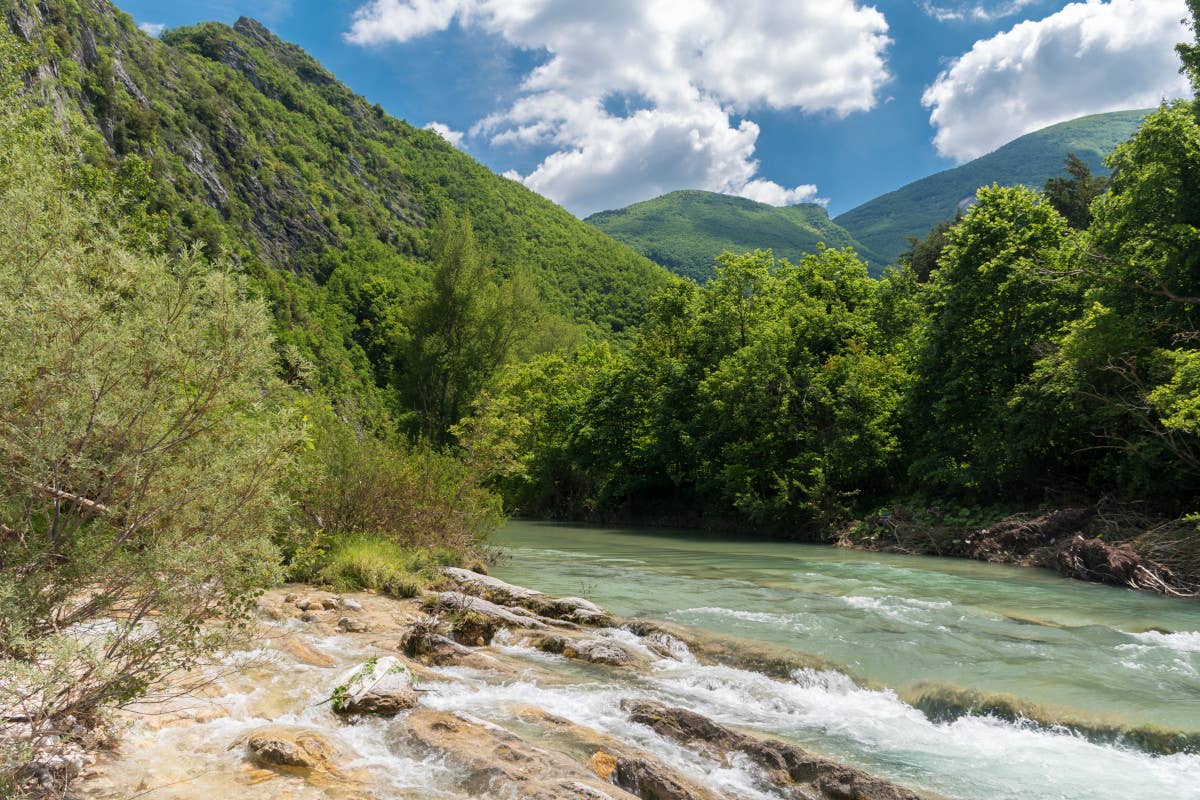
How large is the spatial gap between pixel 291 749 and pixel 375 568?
7481 mm

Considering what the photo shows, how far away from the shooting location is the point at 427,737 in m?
5.70

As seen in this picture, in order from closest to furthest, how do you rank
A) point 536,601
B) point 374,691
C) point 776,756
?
point 776,756 < point 374,691 < point 536,601

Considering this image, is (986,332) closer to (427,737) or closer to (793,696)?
(793,696)

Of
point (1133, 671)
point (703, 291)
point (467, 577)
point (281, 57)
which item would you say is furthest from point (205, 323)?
point (281, 57)

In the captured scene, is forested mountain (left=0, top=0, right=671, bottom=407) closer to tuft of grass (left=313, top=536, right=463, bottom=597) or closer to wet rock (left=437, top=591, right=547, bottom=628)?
tuft of grass (left=313, top=536, right=463, bottom=597)

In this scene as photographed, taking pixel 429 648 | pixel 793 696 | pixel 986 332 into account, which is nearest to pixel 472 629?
pixel 429 648

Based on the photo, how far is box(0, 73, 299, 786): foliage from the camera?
12.2ft

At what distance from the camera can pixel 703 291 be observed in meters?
37.9

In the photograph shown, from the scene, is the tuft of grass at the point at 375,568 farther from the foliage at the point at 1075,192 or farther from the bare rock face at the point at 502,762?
the foliage at the point at 1075,192

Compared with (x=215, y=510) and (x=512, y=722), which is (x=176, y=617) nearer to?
(x=215, y=510)

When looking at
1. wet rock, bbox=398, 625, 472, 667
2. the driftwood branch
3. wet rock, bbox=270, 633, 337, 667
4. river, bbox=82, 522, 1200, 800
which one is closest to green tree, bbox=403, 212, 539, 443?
river, bbox=82, 522, 1200, 800

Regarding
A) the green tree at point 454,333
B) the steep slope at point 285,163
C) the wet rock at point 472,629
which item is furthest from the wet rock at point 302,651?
the steep slope at point 285,163

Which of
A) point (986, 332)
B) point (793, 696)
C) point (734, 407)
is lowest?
point (793, 696)

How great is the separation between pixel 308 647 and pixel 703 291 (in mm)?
32493
